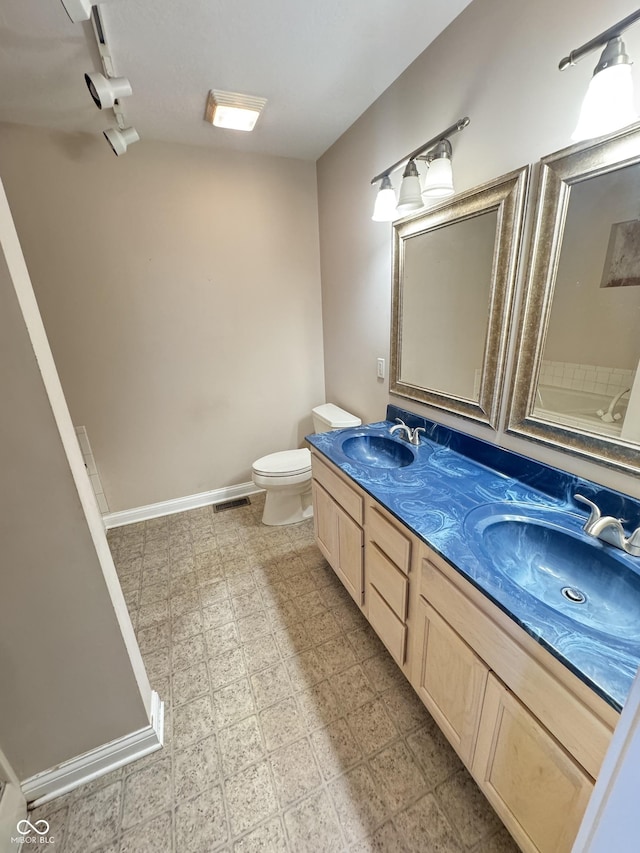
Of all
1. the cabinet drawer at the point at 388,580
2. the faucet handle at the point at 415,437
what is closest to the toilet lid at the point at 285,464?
the faucet handle at the point at 415,437

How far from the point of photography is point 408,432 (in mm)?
1743

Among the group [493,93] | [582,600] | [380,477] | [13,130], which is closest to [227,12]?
[493,93]

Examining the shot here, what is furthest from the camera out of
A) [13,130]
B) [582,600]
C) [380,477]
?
[13,130]

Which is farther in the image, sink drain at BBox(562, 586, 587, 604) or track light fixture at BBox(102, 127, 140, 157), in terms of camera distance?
track light fixture at BBox(102, 127, 140, 157)

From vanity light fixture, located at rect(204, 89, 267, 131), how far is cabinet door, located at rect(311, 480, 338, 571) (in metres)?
1.94

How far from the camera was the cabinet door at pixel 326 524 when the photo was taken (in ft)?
5.66

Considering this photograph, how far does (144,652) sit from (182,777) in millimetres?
583

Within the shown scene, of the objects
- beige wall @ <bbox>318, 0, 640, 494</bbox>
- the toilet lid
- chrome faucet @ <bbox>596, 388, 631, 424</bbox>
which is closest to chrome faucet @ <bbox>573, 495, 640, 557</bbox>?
beige wall @ <bbox>318, 0, 640, 494</bbox>

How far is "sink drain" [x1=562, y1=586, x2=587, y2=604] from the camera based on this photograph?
0.92 metres

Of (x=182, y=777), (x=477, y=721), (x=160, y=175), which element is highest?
(x=160, y=175)

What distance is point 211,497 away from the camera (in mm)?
2789

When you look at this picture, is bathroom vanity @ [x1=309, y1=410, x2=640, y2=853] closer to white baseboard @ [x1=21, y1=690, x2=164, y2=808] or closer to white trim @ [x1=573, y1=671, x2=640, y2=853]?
white trim @ [x1=573, y1=671, x2=640, y2=853]

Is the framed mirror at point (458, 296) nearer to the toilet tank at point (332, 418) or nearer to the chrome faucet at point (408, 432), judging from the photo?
the chrome faucet at point (408, 432)

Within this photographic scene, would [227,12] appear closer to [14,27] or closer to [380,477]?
[14,27]
